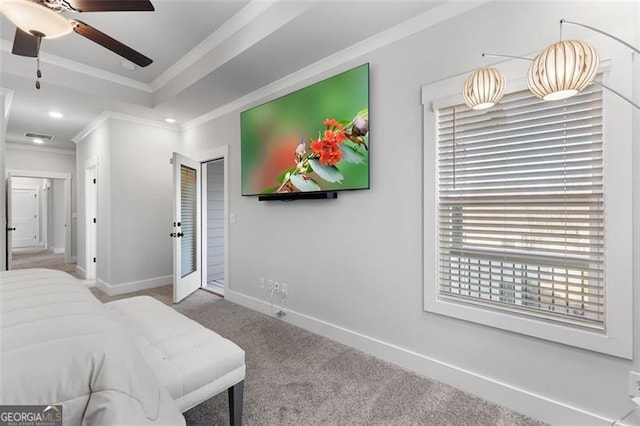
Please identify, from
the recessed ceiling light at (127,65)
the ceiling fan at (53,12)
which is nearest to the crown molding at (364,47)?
the recessed ceiling light at (127,65)

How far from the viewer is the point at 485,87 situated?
1.54 meters

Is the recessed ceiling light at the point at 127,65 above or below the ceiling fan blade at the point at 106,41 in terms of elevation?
above

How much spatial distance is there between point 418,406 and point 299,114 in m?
2.59

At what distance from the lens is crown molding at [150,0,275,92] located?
2.35 meters

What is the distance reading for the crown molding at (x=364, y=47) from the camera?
1924mm

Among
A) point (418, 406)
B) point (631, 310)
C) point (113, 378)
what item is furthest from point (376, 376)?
point (113, 378)

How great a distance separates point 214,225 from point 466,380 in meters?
4.29

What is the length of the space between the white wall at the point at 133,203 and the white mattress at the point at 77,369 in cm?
337

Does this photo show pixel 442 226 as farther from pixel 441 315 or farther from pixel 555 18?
pixel 555 18

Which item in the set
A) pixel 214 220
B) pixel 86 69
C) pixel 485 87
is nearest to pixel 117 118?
pixel 86 69

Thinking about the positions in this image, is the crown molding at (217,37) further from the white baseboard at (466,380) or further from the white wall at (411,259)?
the white baseboard at (466,380)

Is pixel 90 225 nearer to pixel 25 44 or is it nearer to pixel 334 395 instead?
pixel 25 44

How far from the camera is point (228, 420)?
164 centimetres

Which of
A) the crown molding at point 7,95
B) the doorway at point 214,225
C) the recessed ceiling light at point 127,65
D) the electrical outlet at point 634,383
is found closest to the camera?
the electrical outlet at point 634,383
